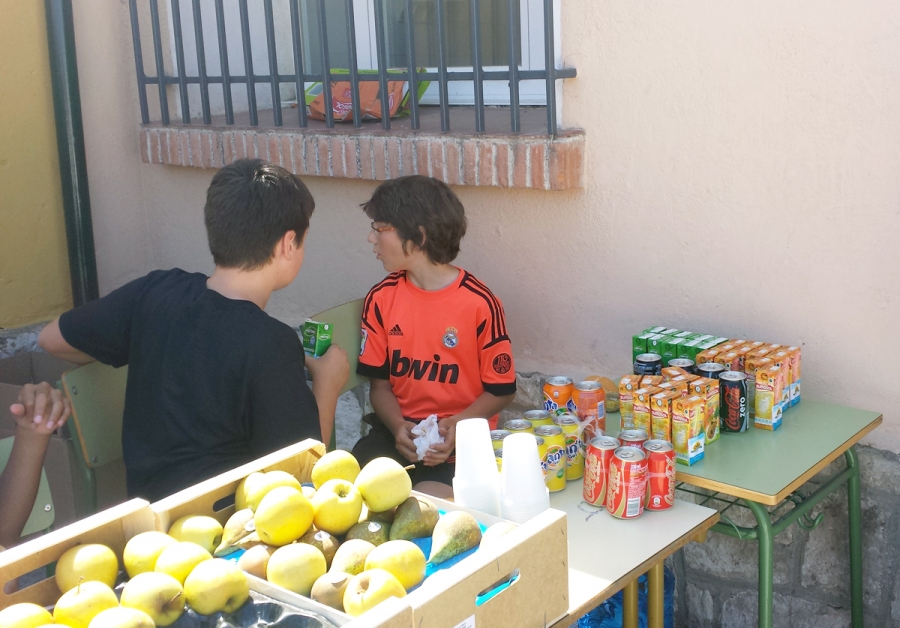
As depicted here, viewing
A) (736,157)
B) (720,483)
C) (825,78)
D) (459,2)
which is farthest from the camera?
(459,2)

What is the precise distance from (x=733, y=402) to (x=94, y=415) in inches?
67.8

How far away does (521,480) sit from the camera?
5.53ft

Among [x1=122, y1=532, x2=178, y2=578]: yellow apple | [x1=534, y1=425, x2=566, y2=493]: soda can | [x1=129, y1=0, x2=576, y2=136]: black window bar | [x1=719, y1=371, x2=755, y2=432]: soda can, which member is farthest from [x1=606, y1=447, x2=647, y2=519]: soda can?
[x1=129, y1=0, x2=576, y2=136]: black window bar

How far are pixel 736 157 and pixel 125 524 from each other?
1.91 m

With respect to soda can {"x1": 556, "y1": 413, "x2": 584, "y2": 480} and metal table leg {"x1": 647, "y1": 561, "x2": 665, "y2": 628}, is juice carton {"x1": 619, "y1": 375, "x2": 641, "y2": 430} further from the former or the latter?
metal table leg {"x1": 647, "y1": 561, "x2": 665, "y2": 628}

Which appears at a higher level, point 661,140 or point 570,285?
point 661,140

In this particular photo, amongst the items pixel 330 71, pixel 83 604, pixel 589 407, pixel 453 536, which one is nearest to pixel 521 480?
pixel 453 536

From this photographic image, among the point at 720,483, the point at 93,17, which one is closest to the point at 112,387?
the point at 720,483

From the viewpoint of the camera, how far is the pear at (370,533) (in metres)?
1.52

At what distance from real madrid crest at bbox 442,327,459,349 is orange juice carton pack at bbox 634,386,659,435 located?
2.46 ft

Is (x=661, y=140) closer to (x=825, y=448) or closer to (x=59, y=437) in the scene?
(x=825, y=448)

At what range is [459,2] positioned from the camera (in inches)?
135

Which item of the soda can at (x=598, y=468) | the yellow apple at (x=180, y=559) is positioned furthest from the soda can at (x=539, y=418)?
the yellow apple at (x=180, y=559)

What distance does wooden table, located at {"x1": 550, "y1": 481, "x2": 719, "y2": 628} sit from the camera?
1.66 m
